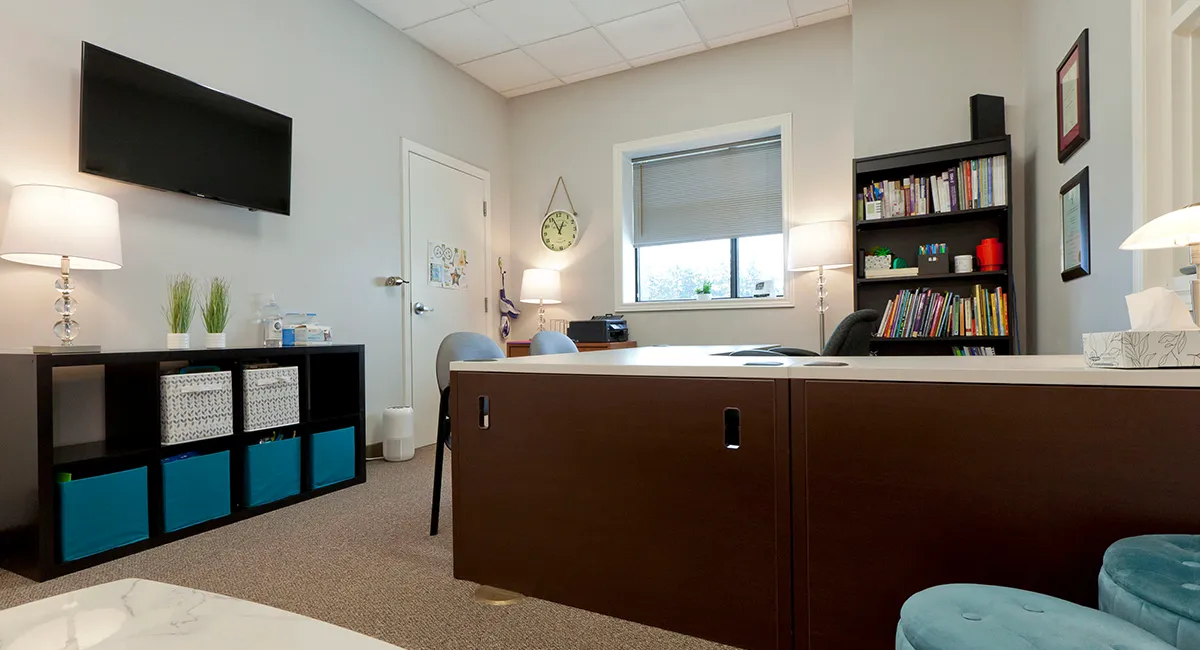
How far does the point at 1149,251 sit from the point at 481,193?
4.23 metres

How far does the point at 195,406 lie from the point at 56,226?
828 mm

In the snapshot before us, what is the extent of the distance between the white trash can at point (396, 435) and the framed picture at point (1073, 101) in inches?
149

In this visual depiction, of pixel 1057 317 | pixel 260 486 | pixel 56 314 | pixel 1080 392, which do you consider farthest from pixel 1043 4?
pixel 56 314

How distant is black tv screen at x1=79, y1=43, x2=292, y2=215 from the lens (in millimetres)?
2406

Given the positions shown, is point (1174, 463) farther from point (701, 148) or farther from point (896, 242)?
point (701, 148)

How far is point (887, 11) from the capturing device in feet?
12.0

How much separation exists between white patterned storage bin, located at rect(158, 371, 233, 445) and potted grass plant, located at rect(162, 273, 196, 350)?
0.21 m

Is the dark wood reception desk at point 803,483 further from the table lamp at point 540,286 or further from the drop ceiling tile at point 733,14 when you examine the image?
the drop ceiling tile at point 733,14

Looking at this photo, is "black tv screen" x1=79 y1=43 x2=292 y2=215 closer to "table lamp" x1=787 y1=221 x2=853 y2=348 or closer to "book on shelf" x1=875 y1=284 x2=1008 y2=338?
"table lamp" x1=787 y1=221 x2=853 y2=348

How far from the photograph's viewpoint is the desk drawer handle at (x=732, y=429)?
1364mm

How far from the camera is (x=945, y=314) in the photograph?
3.31 m

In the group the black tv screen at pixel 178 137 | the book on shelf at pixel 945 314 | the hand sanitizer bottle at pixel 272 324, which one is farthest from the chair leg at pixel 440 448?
the book on shelf at pixel 945 314

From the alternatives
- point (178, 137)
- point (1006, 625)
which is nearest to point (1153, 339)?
point (1006, 625)

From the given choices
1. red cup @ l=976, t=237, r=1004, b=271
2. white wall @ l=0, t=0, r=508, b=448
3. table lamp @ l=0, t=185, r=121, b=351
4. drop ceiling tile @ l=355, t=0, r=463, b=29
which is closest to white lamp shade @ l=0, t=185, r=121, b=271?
table lamp @ l=0, t=185, r=121, b=351
